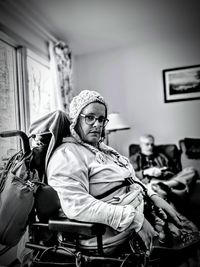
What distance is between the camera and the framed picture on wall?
3643mm

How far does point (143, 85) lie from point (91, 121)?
2.65 metres

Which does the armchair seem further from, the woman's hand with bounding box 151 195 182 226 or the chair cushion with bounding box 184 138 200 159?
the woman's hand with bounding box 151 195 182 226

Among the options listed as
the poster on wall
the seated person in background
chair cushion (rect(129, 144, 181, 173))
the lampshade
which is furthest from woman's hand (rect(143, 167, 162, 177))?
the poster on wall

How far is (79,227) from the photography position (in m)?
1.00

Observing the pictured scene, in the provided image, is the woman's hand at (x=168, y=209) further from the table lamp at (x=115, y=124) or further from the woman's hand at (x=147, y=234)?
the table lamp at (x=115, y=124)

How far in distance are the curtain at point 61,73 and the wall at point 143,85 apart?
2.51 feet

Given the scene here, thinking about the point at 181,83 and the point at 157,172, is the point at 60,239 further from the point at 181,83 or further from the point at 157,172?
the point at 181,83

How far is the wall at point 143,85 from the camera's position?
12.0 ft

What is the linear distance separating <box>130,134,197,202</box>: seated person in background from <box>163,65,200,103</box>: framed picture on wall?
977 millimetres

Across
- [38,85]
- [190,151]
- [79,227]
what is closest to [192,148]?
[190,151]

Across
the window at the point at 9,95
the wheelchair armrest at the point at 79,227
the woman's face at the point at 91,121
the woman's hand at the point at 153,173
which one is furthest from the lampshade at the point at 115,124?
the wheelchair armrest at the point at 79,227

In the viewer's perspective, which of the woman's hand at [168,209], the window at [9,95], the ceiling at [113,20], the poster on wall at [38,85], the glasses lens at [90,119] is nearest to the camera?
the woman's hand at [168,209]

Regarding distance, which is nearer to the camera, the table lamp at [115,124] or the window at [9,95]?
the window at [9,95]

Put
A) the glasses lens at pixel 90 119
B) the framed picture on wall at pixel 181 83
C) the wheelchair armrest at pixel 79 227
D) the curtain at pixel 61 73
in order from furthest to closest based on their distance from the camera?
the framed picture on wall at pixel 181 83, the curtain at pixel 61 73, the glasses lens at pixel 90 119, the wheelchair armrest at pixel 79 227
